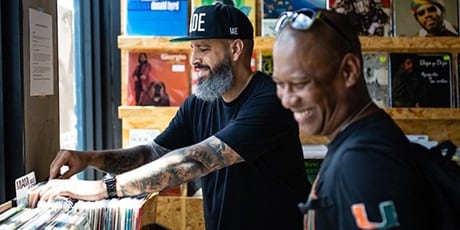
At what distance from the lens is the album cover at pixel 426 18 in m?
3.09

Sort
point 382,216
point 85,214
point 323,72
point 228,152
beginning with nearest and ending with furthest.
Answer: point 382,216, point 323,72, point 85,214, point 228,152

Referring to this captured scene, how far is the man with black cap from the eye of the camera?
1.75 meters

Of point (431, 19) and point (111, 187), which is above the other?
point (431, 19)

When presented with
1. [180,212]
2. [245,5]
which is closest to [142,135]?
[180,212]

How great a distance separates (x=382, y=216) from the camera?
90cm

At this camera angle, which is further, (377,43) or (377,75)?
(377,75)

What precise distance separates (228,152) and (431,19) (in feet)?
6.01

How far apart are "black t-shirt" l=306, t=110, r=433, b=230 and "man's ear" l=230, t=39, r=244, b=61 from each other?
112 centimetres

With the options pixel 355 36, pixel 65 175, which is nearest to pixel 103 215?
pixel 65 175

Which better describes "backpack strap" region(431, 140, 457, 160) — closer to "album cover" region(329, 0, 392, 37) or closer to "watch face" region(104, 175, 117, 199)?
"watch face" region(104, 175, 117, 199)

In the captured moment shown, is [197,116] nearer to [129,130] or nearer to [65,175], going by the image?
[65,175]

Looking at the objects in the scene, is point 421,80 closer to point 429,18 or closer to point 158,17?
point 429,18

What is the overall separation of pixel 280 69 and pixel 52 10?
1.21m

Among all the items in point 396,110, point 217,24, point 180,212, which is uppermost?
point 217,24
